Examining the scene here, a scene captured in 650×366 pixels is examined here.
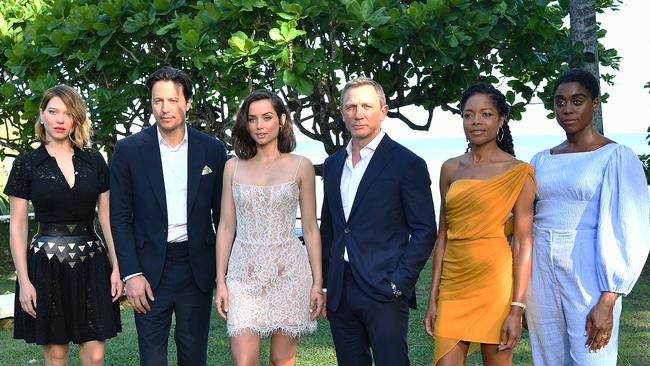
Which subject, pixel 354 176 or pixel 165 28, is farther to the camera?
pixel 165 28

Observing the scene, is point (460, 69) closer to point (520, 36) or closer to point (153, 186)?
point (520, 36)

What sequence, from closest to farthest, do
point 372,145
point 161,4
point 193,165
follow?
point 372,145 → point 193,165 → point 161,4

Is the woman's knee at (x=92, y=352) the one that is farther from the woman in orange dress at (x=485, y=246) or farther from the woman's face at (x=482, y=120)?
the woman's face at (x=482, y=120)

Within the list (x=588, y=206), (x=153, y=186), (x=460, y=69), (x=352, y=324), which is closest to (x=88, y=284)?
(x=153, y=186)

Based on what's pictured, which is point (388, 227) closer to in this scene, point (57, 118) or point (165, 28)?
point (57, 118)

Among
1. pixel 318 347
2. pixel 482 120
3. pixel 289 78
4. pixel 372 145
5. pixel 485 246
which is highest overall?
pixel 289 78

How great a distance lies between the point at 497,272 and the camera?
12.7 feet

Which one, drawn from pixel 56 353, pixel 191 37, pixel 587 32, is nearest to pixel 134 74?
pixel 191 37

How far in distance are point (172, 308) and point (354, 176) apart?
54.6 inches

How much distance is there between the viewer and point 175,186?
175 inches

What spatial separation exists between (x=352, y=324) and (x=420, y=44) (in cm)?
359

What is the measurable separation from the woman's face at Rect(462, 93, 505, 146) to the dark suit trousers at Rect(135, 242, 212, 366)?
5.91 ft

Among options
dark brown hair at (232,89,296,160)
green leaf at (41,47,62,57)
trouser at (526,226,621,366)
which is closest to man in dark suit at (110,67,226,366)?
dark brown hair at (232,89,296,160)

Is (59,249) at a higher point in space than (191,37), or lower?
lower
